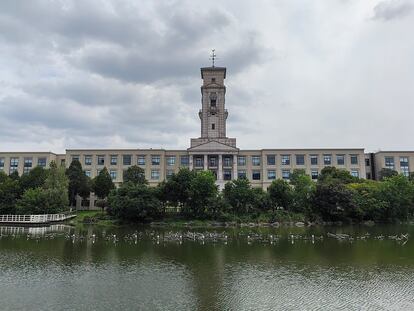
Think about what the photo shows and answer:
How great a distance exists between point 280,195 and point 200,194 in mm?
14105

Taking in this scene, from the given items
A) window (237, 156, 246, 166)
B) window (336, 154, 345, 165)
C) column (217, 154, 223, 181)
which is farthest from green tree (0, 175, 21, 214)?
window (336, 154, 345, 165)

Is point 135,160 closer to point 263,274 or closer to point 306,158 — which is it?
point 306,158

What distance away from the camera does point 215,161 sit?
8812 centimetres

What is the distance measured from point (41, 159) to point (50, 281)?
245 ft

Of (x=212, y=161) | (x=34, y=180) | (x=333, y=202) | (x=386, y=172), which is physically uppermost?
(x=212, y=161)

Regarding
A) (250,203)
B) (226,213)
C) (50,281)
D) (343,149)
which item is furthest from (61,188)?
(343,149)

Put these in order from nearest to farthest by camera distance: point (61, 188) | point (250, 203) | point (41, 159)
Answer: point (61, 188)
point (250, 203)
point (41, 159)

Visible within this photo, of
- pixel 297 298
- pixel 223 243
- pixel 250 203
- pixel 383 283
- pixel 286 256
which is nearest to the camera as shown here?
pixel 297 298

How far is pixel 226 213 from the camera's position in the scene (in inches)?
2427

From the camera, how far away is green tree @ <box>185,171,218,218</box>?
61.0 metres

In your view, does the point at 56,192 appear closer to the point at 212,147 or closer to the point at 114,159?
the point at 114,159

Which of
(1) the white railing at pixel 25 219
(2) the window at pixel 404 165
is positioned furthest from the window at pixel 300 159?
(1) the white railing at pixel 25 219

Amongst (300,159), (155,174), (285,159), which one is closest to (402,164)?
(300,159)

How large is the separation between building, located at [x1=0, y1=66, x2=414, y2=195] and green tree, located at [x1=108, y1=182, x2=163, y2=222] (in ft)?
91.6
